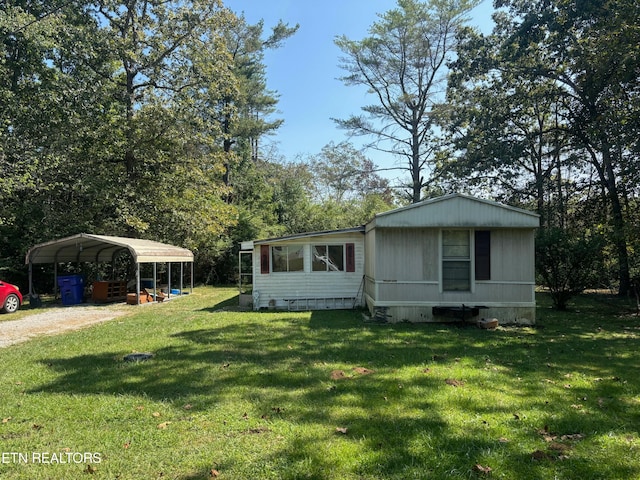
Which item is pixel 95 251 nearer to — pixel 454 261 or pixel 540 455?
pixel 454 261

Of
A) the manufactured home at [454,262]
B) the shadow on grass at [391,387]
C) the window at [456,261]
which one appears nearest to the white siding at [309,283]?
the manufactured home at [454,262]

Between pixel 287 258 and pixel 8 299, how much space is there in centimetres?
865

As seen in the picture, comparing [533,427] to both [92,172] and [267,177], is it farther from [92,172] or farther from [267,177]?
[267,177]

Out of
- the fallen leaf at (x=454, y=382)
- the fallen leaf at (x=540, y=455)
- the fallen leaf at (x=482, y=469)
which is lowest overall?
the fallen leaf at (x=454, y=382)

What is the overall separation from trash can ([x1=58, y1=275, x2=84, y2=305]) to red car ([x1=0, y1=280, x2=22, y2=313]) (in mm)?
1725

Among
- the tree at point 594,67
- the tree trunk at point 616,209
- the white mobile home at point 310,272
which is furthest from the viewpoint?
the tree trunk at point 616,209

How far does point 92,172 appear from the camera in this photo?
18.0m

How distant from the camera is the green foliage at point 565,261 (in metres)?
12.0

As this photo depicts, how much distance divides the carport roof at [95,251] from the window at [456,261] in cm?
Answer: 978

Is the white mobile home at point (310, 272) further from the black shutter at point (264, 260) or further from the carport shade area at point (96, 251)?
the carport shade area at point (96, 251)

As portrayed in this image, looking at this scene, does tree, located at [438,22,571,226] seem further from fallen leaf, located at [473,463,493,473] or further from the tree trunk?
fallen leaf, located at [473,463,493,473]

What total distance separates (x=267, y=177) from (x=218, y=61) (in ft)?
38.1

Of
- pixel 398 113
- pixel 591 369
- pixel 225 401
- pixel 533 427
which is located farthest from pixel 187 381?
pixel 398 113

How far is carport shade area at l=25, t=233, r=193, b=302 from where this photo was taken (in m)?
13.6
